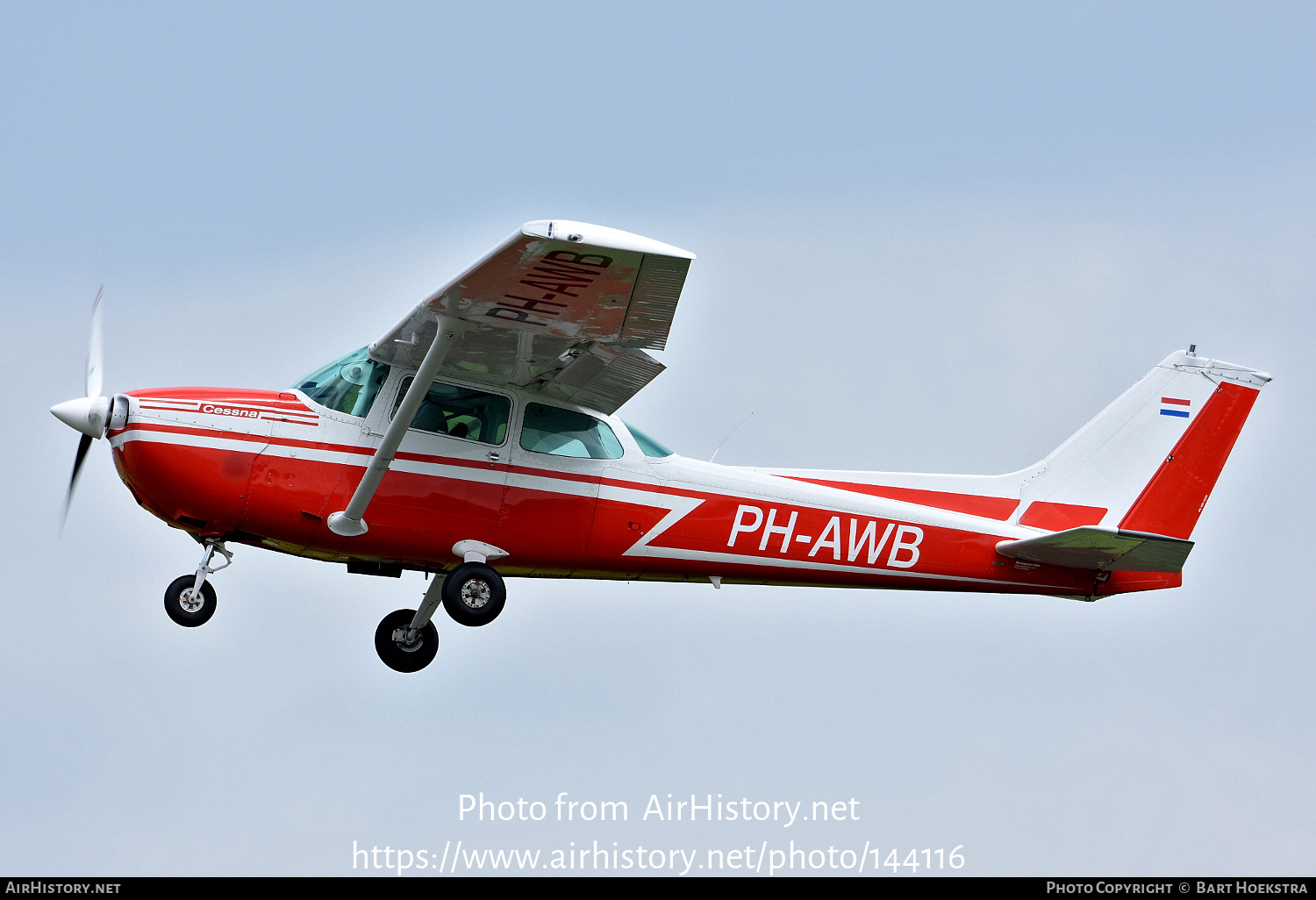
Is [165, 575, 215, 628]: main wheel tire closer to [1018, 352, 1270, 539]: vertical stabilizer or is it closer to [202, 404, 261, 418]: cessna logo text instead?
[202, 404, 261, 418]: cessna logo text

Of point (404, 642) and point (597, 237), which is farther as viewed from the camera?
point (404, 642)

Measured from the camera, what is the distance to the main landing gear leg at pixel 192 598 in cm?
1199

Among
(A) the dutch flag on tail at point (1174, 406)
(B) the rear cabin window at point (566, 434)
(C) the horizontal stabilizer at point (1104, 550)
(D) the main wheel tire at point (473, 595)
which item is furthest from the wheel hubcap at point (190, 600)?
(A) the dutch flag on tail at point (1174, 406)

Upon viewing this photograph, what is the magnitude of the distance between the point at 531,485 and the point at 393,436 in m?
1.31

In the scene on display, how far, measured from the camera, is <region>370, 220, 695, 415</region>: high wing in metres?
10.5

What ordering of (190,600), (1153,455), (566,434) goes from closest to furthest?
1. (190,600)
2. (566,434)
3. (1153,455)

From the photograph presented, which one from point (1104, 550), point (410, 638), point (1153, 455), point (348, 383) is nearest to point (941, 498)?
point (1104, 550)

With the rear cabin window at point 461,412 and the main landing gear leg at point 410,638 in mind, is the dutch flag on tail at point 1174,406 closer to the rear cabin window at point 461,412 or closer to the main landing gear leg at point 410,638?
the rear cabin window at point 461,412

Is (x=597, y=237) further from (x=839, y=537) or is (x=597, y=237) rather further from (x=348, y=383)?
(x=839, y=537)

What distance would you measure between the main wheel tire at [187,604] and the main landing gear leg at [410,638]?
193cm

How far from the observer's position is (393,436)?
12055mm

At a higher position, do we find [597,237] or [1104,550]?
[597,237]

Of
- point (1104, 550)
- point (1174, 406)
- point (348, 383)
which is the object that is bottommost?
point (348, 383)

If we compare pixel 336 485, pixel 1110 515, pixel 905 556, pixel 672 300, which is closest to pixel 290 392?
pixel 336 485
